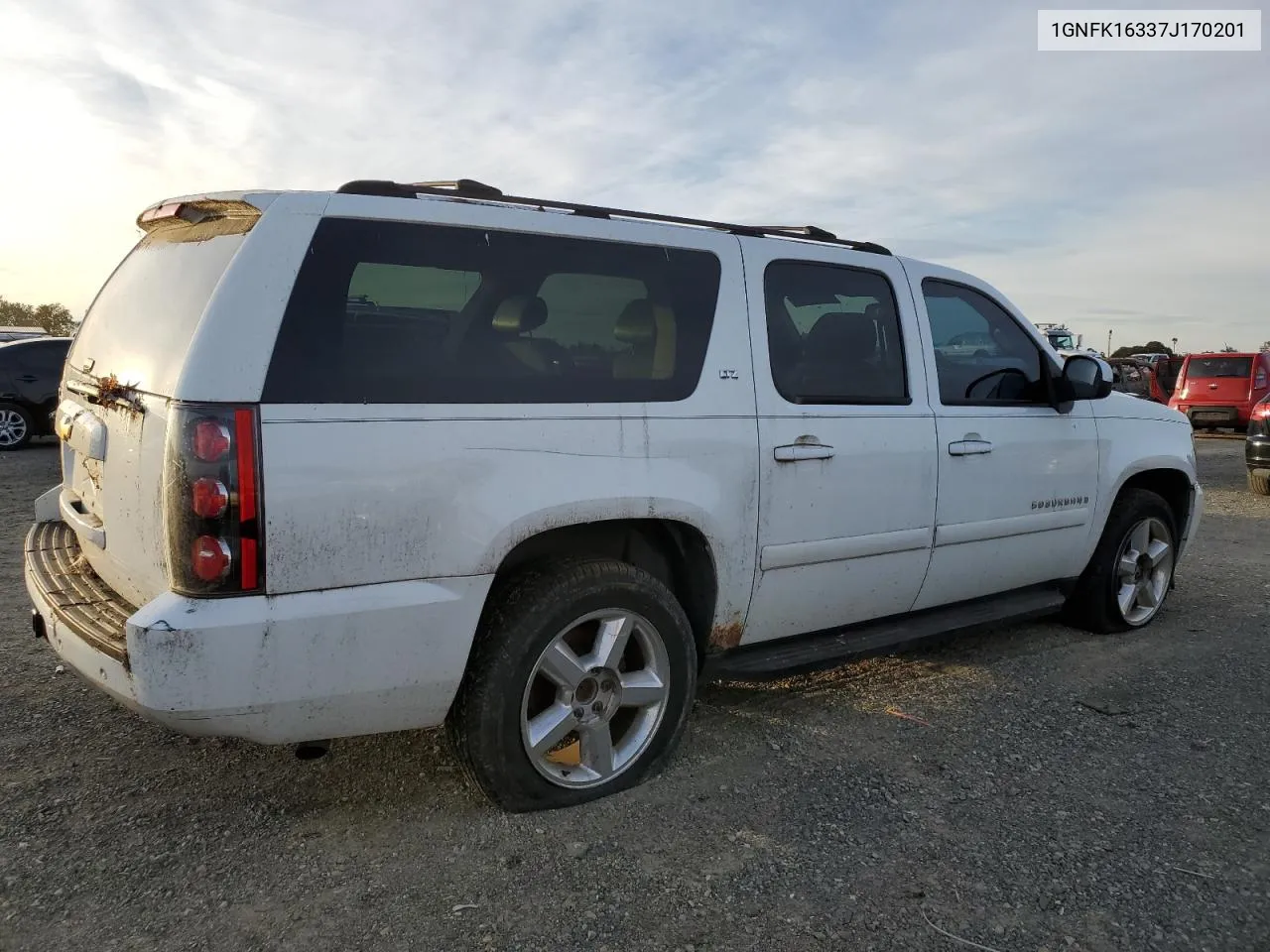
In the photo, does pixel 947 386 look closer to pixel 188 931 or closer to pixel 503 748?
pixel 503 748

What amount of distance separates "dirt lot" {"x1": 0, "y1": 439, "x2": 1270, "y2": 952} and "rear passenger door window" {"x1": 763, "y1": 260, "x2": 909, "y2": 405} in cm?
128

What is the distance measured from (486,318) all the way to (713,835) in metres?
1.67

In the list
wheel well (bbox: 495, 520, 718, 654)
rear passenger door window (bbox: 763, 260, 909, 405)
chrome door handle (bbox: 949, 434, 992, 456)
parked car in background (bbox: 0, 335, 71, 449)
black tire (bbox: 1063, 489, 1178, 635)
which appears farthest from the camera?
parked car in background (bbox: 0, 335, 71, 449)

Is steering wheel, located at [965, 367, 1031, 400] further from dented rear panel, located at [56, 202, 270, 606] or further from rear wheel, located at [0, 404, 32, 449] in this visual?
rear wheel, located at [0, 404, 32, 449]

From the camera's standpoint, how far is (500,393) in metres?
2.63

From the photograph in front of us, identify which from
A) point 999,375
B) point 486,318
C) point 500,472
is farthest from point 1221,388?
point 500,472

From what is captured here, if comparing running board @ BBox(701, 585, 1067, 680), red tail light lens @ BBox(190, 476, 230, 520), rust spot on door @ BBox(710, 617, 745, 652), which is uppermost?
red tail light lens @ BBox(190, 476, 230, 520)

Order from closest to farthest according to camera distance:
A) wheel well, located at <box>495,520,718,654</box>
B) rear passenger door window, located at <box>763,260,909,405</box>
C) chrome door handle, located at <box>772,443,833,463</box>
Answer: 1. wheel well, located at <box>495,520,718,654</box>
2. chrome door handle, located at <box>772,443,833,463</box>
3. rear passenger door window, located at <box>763,260,909,405</box>

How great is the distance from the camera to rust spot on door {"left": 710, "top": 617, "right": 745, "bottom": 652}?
127 inches

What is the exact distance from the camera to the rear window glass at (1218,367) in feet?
50.9

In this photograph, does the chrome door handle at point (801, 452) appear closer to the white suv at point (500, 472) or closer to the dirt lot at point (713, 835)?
the white suv at point (500, 472)

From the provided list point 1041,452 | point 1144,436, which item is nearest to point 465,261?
point 1041,452

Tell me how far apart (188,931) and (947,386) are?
127 inches

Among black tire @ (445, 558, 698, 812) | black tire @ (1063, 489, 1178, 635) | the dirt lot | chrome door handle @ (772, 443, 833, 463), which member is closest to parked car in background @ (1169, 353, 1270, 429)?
black tire @ (1063, 489, 1178, 635)
